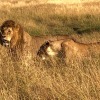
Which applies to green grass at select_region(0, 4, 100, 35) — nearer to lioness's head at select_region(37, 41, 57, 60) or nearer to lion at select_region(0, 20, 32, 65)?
lion at select_region(0, 20, 32, 65)

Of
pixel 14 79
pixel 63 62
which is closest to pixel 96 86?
pixel 14 79

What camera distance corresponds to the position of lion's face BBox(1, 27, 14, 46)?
8.34 m

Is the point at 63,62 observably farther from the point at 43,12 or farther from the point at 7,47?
the point at 43,12

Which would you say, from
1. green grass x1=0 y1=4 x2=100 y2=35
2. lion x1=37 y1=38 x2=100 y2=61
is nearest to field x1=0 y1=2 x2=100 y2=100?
lion x1=37 y1=38 x2=100 y2=61

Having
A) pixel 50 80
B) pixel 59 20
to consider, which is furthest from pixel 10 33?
pixel 59 20

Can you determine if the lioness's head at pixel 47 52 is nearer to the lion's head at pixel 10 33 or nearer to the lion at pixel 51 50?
the lion at pixel 51 50

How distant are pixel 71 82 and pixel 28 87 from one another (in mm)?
562

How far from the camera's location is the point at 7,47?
831 cm

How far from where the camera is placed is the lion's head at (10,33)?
8.39 meters

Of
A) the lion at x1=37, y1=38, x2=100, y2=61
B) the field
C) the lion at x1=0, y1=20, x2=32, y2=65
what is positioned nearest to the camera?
the field

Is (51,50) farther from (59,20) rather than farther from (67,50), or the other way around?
(59,20)

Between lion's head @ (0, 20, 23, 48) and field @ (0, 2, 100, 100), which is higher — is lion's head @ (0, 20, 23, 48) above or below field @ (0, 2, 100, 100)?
above

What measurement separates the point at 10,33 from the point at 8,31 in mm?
98

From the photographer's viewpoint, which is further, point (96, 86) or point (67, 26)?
point (67, 26)
